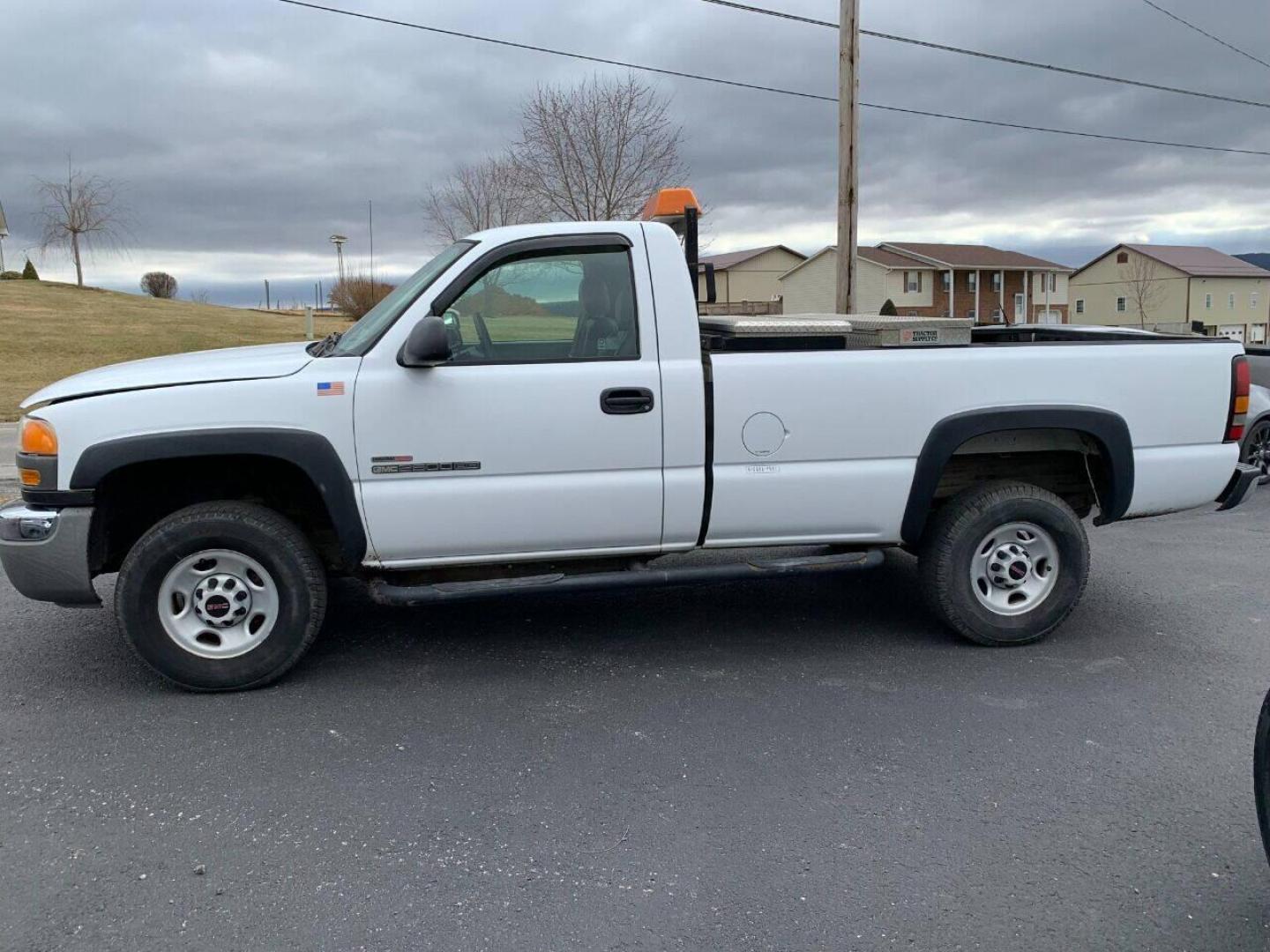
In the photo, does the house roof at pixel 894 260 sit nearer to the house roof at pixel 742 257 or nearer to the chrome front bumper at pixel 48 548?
the house roof at pixel 742 257

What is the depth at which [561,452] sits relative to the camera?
15.1ft

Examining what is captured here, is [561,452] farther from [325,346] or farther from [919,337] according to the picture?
[919,337]

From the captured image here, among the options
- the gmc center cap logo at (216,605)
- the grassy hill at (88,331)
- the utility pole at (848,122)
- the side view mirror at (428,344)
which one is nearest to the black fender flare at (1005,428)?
the side view mirror at (428,344)

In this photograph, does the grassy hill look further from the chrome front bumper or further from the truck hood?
the chrome front bumper

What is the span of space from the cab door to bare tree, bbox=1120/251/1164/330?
77018 mm

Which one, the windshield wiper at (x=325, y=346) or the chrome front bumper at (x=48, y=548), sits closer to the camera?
the chrome front bumper at (x=48, y=548)

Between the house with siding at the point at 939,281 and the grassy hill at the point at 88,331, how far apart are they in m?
31.1

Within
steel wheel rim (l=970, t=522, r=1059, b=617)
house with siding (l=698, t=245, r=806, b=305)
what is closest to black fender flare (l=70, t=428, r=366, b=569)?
steel wheel rim (l=970, t=522, r=1059, b=617)

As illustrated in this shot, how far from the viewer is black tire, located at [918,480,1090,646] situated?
5.09 meters

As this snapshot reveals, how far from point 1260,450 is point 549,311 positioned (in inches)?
322

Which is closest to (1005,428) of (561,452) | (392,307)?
(561,452)

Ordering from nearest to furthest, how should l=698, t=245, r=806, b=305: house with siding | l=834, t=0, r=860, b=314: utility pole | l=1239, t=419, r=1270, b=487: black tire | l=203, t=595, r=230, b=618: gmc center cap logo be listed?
l=203, t=595, r=230, b=618: gmc center cap logo < l=1239, t=419, r=1270, b=487: black tire < l=834, t=0, r=860, b=314: utility pole < l=698, t=245, r=806, b=305: house with siding

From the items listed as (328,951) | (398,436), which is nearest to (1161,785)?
(328,951)

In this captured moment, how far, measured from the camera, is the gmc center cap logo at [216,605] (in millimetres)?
4551
